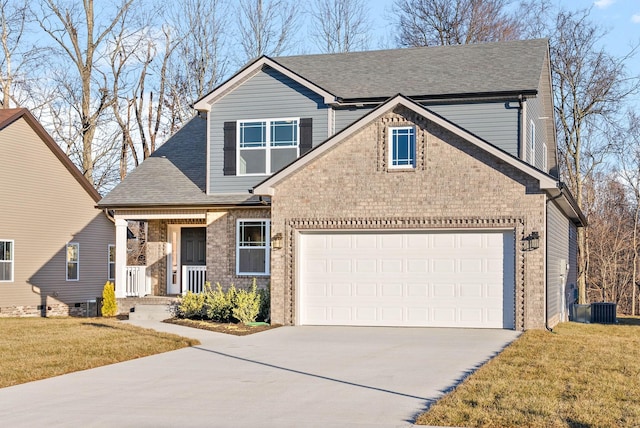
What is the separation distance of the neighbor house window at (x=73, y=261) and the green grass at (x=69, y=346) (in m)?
9.19

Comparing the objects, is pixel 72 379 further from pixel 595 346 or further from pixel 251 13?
pixel 251 13

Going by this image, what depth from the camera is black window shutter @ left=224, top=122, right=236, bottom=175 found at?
2373 cm

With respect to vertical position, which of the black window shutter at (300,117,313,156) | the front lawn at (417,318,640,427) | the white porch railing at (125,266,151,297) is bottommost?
the front lawn at (417,318,640,427)

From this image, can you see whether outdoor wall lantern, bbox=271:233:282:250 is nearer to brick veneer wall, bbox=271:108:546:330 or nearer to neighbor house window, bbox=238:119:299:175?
brick veneer wall, bbox=271:108:546:330

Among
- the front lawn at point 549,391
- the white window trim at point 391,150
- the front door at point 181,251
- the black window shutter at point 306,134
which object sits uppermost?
the black window shutter at point 306,134

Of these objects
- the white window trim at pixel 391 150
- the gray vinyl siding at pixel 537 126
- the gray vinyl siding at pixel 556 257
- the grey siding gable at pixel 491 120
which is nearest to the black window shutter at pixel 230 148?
the white window trim at pixel 391 150

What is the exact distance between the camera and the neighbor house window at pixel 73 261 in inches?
1228

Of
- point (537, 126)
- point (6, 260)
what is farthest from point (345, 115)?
point (6, 260)

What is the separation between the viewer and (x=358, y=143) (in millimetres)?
20688

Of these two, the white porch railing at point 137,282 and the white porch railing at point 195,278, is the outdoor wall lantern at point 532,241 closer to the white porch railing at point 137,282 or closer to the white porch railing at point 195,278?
the white porch railing at point 195,278

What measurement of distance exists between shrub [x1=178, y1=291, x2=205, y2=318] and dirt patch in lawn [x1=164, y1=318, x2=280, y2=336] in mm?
273

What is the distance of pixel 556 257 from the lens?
23141 millimetres

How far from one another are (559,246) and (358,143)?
23.8ft

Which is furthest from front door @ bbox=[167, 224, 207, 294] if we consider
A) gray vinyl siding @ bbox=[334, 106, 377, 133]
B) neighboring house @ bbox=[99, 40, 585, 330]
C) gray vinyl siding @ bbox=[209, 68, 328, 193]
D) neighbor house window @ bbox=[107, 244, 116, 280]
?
neighbor house window @ bbox=[107, 244, 116, 280]
